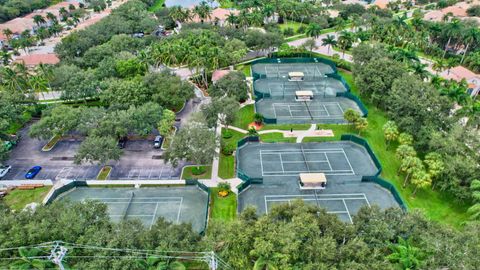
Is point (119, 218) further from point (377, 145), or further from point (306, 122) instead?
point (377, 145)

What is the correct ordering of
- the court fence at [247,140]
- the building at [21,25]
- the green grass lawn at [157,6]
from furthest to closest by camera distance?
1. the green grass lawn at [157,6]
2. the building at [21,25]
3. the court fence at [247,140]

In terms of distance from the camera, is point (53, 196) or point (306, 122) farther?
point (306, 122)

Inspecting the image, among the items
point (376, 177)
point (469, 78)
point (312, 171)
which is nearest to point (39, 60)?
point (312, 171)

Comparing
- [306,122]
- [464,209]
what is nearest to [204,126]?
[306,122]

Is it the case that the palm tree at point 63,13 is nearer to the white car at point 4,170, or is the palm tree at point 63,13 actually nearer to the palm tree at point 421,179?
the white car at point 4,170

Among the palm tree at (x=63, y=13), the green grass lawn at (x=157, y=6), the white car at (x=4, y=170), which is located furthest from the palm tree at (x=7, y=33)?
the white car at (x=4, y=170)

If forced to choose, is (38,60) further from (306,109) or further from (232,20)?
(306,109)

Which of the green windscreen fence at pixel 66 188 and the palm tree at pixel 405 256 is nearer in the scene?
the palm tree at pixel 405 256
